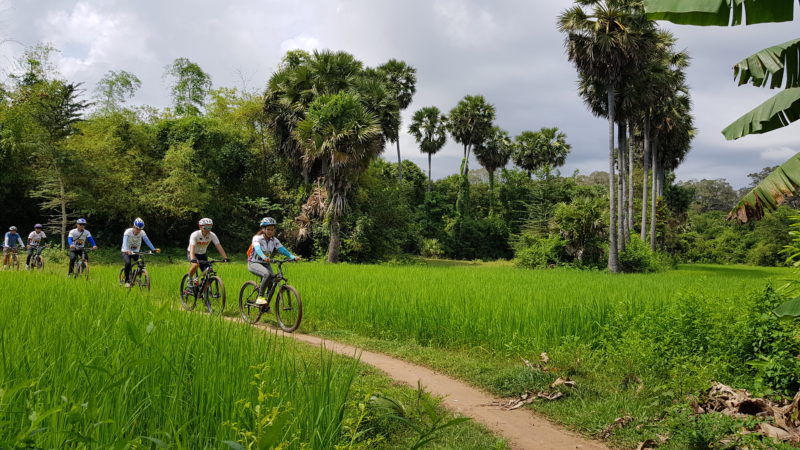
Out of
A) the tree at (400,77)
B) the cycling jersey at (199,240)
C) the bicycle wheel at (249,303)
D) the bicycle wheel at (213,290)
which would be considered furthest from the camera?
the tree at (400,77)

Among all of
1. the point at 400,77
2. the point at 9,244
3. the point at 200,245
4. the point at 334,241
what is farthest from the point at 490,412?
the point at 400,77

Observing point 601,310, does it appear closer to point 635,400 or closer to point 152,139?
point 635,400

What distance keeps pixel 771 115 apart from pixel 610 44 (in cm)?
2010

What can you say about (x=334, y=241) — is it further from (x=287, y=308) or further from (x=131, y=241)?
(x=287, y=308)

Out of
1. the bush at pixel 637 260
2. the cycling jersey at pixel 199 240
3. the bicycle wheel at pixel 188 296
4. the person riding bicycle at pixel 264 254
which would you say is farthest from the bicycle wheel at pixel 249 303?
the bush at pixel 637 260

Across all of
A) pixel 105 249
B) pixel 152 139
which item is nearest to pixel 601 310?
pixel 105 249

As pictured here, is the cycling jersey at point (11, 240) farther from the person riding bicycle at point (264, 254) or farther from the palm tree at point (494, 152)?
the palm tree at point (494, 152)

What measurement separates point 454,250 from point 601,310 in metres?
31.3

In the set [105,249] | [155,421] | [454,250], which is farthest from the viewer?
[454,250]

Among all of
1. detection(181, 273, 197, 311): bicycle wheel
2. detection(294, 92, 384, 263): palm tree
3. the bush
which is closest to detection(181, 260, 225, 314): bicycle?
detection(181, 273, 197, 311): bicycle wheel

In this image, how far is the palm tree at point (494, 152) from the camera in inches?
1945

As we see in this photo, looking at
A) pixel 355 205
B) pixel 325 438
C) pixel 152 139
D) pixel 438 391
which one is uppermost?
pixel 152 139

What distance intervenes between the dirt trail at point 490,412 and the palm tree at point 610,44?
764 inches

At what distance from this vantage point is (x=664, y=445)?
13.7 ft
